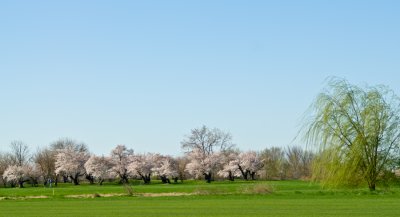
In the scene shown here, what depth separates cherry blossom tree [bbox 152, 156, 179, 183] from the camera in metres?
123

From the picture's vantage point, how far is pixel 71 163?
4963 inches

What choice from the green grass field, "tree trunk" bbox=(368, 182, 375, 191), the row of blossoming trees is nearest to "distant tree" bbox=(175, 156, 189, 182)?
the row of blossoming trees

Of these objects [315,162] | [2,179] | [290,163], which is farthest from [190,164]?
[315,162]

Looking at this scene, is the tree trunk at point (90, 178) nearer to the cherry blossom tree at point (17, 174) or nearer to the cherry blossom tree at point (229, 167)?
the cherry blossom tree at point (17, 174)

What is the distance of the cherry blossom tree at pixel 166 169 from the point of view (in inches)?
4835

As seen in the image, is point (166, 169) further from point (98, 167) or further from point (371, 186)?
point (371, 186)

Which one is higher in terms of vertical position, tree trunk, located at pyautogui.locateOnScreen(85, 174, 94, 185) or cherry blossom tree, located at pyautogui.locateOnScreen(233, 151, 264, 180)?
cherry blossom tree, located at pyautogui.locateOnScreen(233, 151, 264, 180)

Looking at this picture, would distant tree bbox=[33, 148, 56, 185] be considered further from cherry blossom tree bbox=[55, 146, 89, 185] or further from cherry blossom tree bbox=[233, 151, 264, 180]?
cherry blossom tree bbox=[233, 151, 264, 180]

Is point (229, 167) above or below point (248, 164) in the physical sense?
below

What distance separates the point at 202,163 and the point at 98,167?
67.7 ft

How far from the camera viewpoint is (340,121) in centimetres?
4969

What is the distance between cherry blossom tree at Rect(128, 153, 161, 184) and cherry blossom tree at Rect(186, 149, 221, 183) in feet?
25.8

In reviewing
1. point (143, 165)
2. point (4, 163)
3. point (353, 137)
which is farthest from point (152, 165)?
point (353, 137)

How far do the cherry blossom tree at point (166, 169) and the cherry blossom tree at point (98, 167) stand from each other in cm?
955
